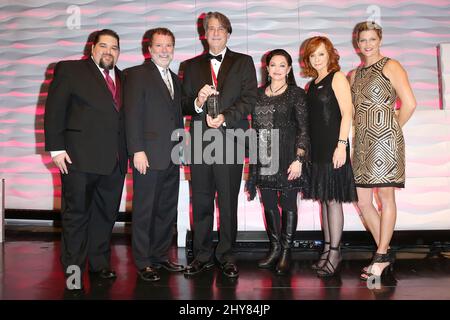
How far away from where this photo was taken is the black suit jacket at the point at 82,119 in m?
2.65

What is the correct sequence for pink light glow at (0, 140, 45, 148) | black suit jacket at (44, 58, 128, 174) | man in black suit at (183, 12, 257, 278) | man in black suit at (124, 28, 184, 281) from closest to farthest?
black suit jacket at (44, 58, 128, 174), man in black suit at (124, 28, 184, 281), man in black suit at (183, 12, 257, 278), pink light glow at (0, 140, 45, 148)

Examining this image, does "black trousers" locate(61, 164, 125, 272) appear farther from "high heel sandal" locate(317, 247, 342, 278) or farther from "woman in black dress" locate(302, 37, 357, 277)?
"high heel sandal" locate(317, 247, 342, 278)

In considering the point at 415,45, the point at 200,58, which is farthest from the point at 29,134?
the point at 415,45

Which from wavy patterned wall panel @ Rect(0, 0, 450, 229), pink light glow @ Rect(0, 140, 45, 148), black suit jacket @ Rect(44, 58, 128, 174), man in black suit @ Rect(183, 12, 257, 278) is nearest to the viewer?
black suit jacket @ Rect(44, 58, 128, 174)

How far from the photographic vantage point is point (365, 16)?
5086 millimetres

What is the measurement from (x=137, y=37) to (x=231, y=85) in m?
2.84

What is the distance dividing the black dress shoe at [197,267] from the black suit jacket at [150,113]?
737 mm

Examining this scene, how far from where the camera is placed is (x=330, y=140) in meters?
2.85

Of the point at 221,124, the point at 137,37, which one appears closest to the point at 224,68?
the point at 221,124

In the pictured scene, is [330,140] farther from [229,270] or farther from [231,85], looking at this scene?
[229,270]
